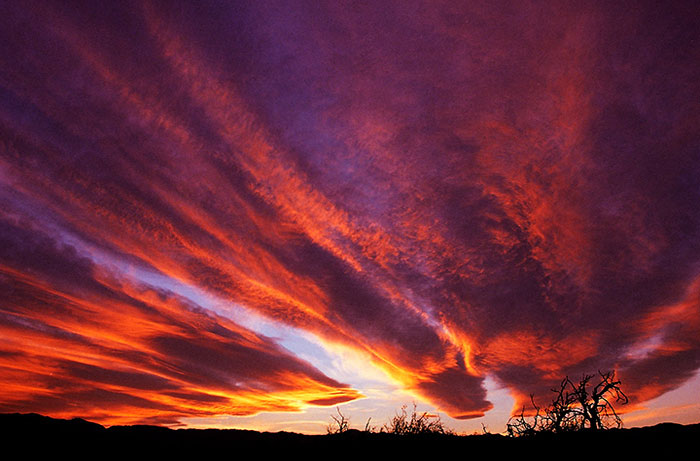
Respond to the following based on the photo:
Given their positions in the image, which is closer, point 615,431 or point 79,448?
point 79,448

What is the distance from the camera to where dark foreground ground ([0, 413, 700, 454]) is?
5.14m

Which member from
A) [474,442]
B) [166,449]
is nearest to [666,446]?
[474,442]

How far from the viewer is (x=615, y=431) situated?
6.19 metres

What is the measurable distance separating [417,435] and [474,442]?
1.02 meters

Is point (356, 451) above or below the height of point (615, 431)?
below

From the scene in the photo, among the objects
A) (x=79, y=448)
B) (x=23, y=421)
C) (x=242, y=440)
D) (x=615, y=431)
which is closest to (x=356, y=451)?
(x=242, y=440)

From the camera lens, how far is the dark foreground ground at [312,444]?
5137 millimetres

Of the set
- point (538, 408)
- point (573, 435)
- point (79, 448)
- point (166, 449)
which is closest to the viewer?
point (79, 448)

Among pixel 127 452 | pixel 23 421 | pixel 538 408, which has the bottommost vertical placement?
pixel 127 452

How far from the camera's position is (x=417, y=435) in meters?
6.57

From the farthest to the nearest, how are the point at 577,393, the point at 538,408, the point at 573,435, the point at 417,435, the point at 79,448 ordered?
1. the point at 577,393
2. the point at 538,408
3. the point at 417,435
4. the point at 573,435
5. the point at 79,448

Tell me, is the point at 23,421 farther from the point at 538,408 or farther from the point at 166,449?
the point at 538,408

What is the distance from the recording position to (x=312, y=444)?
6125mm

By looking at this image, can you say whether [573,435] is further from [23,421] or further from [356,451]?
[23,421]
